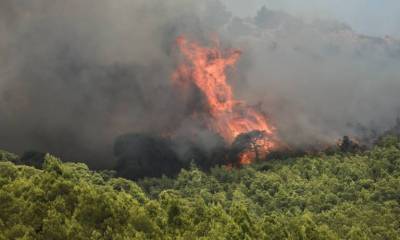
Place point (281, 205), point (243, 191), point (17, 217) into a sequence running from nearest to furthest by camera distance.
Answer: point (17, 217)
point (281, 205)
point (243, 191)

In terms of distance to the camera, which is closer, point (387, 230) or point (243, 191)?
point (387, 230)

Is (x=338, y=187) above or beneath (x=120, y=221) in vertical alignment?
above

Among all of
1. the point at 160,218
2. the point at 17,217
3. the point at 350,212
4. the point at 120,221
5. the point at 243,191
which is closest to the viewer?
the point at 17,217

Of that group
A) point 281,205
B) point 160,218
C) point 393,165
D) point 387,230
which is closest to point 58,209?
point 160,218

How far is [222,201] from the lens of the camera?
497 ft

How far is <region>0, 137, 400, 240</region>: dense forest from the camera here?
6806 cm

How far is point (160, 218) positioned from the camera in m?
79.4

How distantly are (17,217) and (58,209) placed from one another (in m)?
5.36

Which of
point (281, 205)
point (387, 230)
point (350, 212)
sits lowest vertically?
point (387, 230)

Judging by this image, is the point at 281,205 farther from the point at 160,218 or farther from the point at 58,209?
the point at 58,209

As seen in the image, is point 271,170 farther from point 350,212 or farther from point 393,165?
point 350,212

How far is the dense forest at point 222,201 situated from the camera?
68062 mm

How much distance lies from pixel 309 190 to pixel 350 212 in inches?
1419

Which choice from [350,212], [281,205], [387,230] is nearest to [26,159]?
[281,205]
